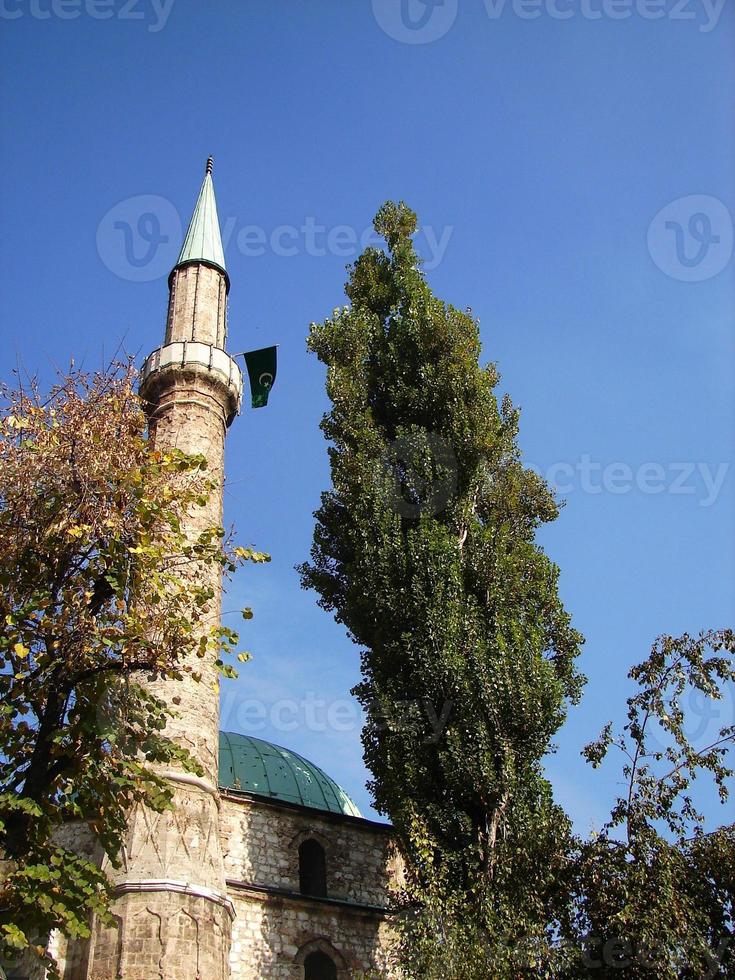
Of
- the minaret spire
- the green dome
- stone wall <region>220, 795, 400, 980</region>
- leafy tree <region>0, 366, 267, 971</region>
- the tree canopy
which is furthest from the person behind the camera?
the minaret spire

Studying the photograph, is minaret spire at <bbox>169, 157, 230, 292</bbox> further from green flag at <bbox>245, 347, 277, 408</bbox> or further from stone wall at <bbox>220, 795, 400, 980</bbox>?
stone wall at <bbox>220, 795, 400, 980</bbox>

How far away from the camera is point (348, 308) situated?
1684 cm

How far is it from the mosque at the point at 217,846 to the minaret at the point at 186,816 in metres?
0.02

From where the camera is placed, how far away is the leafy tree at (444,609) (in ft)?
35.9

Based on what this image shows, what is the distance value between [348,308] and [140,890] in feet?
32.3

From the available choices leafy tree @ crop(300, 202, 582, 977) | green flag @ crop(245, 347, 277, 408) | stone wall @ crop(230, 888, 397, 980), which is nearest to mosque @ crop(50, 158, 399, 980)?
stone wall @ crop(230, 888, 397, 980)

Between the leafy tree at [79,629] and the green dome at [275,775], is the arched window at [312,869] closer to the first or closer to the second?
the green dome at [275,775]

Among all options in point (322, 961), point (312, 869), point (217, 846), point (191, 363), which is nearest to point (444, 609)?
point (217, 846)

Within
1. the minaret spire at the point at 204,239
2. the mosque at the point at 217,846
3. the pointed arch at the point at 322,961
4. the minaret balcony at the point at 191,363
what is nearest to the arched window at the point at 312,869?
the mosque at the point at 217,846

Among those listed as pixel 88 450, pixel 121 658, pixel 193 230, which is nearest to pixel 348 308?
pixel 193 230

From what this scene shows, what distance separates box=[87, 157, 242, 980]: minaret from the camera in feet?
34.0

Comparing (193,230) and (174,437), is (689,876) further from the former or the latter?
(193,230)

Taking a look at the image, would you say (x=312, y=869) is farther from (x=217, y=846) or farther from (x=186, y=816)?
(x=186, y=816)

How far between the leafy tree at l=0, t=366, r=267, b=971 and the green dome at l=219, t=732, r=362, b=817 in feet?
21.2
